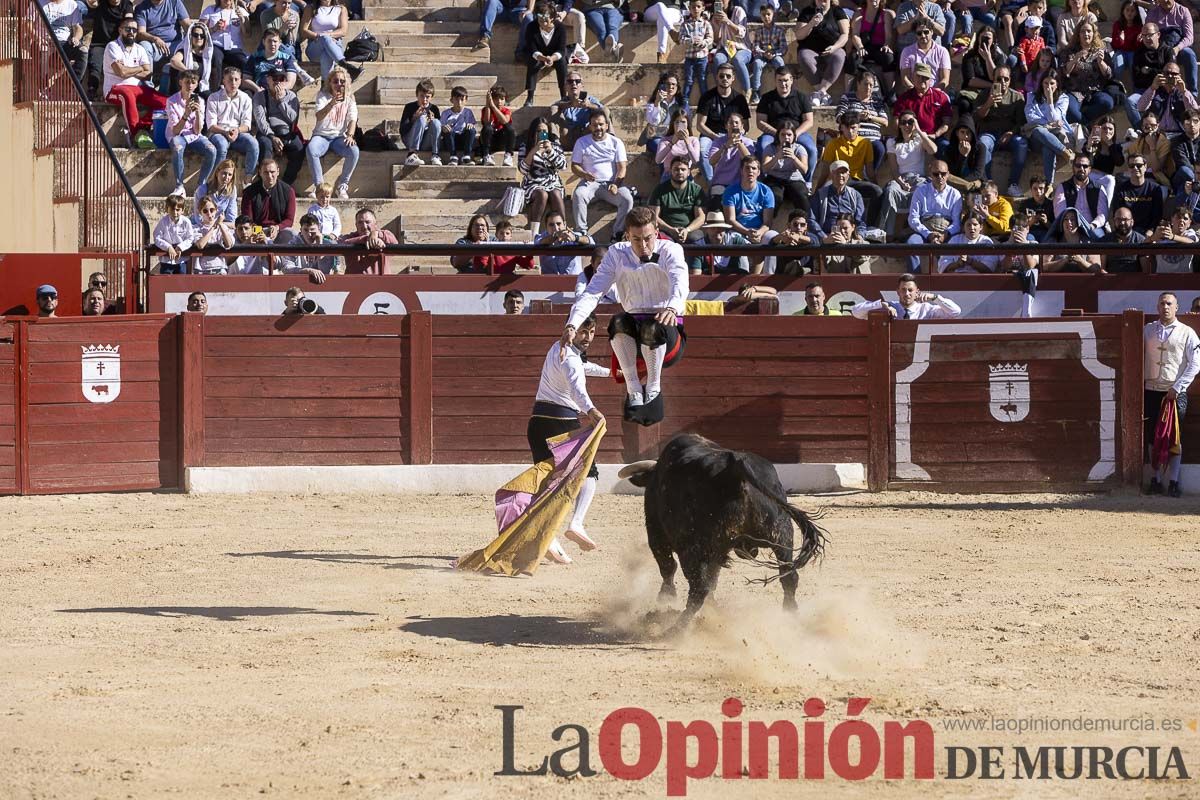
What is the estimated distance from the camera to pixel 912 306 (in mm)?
12438

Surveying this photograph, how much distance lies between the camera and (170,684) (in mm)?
5957

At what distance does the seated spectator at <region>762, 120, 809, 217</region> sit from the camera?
46.0 ft

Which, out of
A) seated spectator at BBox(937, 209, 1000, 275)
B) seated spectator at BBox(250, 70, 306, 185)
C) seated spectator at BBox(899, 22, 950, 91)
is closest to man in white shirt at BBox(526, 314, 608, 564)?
seated spectator at BBox(937, 209, 1000, 275)

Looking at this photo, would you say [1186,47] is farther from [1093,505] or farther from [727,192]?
[1093,505]

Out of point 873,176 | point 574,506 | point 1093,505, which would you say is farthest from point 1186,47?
point 574,506

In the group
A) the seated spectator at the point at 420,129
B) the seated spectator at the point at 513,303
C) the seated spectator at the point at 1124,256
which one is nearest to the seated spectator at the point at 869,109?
the seated spectator at the point at 1124,256

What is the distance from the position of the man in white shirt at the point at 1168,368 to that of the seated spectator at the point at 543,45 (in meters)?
6.69

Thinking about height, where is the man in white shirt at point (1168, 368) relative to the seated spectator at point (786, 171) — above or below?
below

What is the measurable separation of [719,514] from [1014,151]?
370 inches

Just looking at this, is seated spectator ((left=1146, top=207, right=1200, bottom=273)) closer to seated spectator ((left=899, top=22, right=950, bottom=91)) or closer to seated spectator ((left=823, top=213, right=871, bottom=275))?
seated spectator ((left=823, top=213, right=871, bottom=275))

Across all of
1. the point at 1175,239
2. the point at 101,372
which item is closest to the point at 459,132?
the point at 101,372

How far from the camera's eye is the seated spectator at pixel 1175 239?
42.2 feet

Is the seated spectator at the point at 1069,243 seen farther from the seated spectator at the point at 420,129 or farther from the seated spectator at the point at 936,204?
the seated spectator at the point at 420,129

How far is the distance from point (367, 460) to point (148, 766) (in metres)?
7.48
